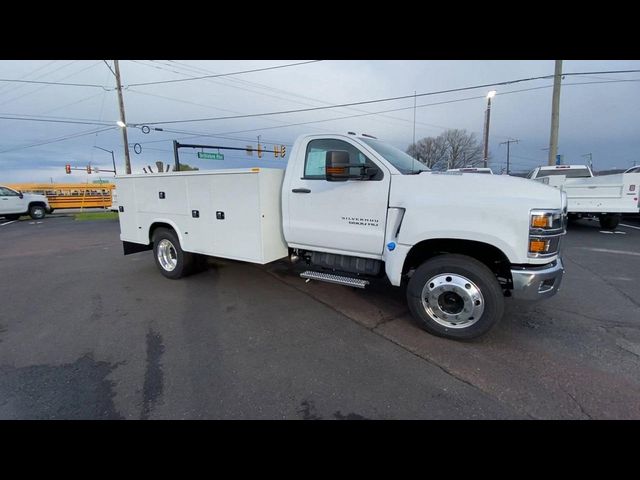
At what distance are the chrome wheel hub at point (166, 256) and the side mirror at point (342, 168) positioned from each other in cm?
361

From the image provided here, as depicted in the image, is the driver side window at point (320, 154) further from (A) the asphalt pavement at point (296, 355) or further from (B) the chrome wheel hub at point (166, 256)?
(B) the chrome wheel hub at point (166, 256)

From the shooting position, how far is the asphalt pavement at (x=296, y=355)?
7.92 ft

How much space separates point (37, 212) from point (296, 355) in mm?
22487

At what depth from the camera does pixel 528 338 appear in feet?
11.2

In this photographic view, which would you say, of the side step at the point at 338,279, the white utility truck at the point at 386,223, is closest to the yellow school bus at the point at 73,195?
the white utility truck at the point at 386,223

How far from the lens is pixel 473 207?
3.07 meters

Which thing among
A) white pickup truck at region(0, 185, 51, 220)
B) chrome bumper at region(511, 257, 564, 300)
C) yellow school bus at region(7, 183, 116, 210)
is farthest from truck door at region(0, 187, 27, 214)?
chrome bumper at region(511, 257, 564, 300)

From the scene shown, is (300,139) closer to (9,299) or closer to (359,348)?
(359,348)

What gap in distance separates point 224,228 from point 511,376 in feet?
12.9

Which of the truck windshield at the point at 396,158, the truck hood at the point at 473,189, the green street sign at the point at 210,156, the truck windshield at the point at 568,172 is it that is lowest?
the truck hood at the point at 473,189

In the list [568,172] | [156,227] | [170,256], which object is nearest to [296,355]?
[170,256]

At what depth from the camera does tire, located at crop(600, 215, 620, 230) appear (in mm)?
10234

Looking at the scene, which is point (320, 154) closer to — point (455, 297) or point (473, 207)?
point (473, 207)
